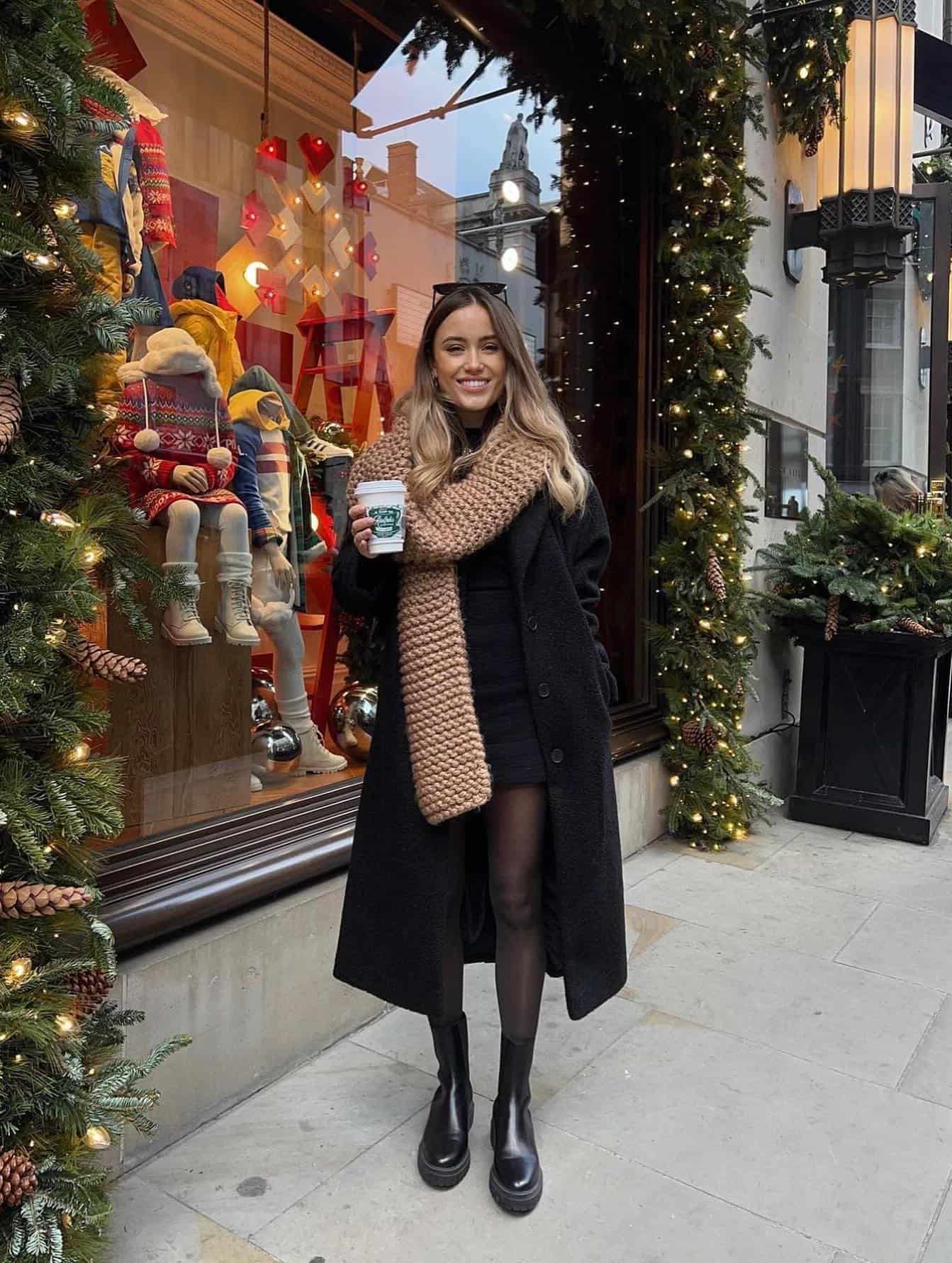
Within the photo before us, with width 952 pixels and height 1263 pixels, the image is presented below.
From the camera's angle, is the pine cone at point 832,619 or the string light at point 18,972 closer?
the string light at point 18,972

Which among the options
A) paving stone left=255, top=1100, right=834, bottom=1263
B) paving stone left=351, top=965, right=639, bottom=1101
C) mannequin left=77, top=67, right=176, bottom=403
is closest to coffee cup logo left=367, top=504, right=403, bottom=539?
mannequin left=77, top=67, right=176, bottom=403

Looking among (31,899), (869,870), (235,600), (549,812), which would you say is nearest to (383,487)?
(549,812)

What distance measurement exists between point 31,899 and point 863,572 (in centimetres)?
437

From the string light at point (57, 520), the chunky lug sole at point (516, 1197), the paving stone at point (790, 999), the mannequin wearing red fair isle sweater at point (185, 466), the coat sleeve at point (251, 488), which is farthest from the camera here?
the coat sleeve at point (251, 488)

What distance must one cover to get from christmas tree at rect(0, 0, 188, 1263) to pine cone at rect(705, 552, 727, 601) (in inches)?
129

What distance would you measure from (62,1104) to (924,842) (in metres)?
4.29

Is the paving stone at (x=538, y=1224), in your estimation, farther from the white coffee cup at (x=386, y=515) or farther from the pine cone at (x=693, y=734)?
the pine cone at (x=693, y=734)

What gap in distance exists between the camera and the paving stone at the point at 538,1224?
1.95m

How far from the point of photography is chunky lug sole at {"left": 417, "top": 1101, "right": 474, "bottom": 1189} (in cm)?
213

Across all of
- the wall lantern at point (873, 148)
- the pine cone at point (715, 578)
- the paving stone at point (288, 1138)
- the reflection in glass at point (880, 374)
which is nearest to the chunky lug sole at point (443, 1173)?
the paving stone at point (288, 1138)

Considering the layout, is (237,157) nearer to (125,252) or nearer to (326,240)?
(326,240)

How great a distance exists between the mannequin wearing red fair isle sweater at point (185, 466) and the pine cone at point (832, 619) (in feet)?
10.1

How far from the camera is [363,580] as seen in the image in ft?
6.83

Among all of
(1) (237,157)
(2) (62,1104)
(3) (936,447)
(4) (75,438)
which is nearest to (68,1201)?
(2) (62,1104)
